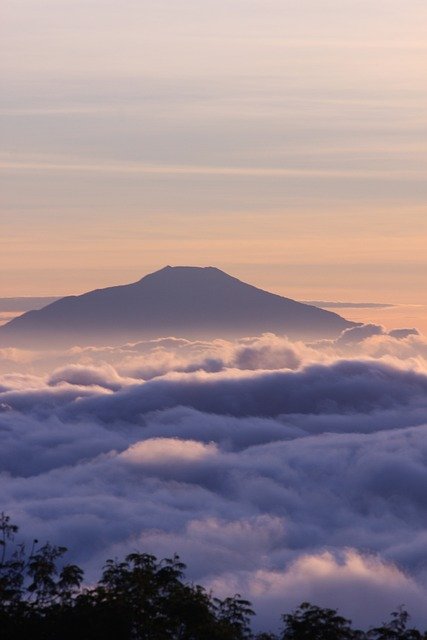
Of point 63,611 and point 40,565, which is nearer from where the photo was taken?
point 63,611

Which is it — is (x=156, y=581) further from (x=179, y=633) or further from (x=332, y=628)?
(x=332, y=628)

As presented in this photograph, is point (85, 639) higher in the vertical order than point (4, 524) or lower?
lower

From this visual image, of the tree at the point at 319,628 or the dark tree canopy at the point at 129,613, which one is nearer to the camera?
the dark tree canopy at the point at 129,613

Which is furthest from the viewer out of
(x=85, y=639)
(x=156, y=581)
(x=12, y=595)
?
(x=156, y=581)

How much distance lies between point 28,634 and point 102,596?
5264 millimetres

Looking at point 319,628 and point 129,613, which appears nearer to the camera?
point 129,613

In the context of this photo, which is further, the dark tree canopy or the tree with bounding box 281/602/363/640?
the tree with bounding box 281/602/363/640

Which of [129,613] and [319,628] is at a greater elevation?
[319,628]

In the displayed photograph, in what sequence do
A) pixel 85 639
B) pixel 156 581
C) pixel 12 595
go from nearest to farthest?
pixel 85 639 → pixel 12 595 → pixel 156 581

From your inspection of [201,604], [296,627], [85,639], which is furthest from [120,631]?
[296,627]

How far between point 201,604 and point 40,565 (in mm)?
11798

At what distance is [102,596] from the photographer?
9538cm

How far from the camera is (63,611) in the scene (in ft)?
314

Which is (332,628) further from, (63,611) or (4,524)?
(4,524)
